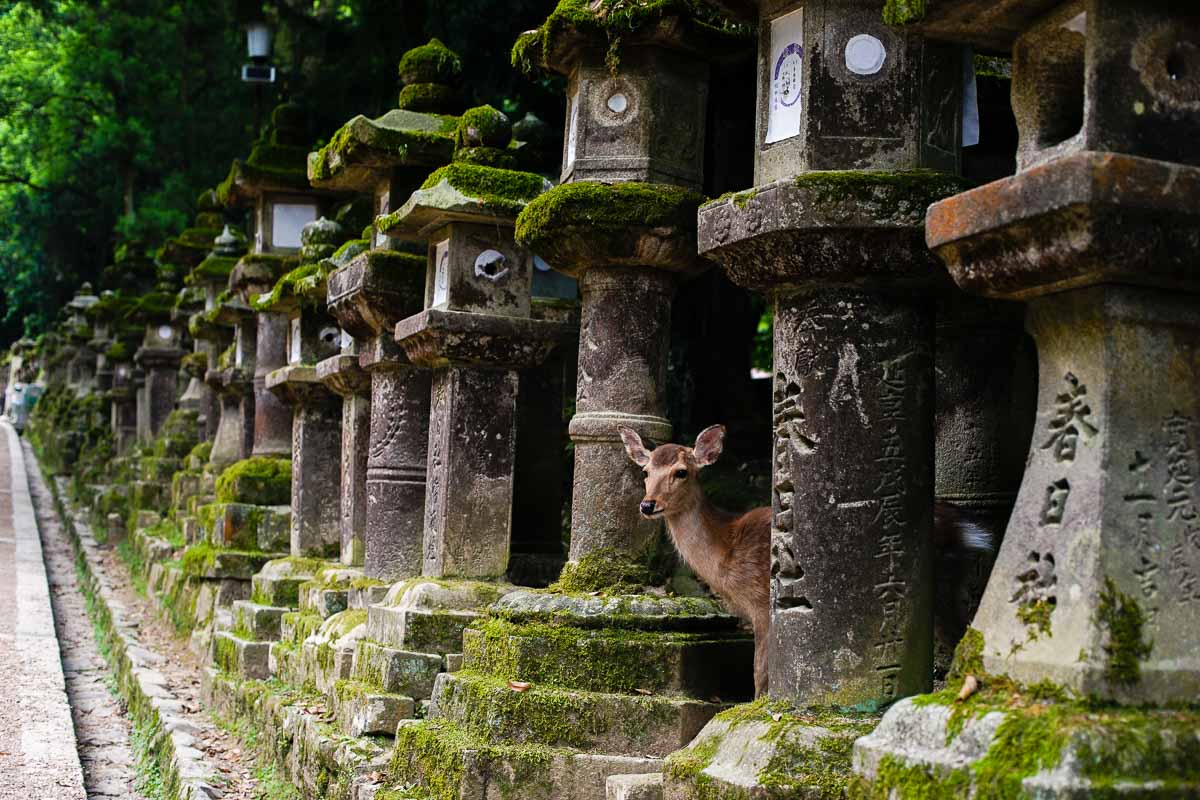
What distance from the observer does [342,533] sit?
34.7ft

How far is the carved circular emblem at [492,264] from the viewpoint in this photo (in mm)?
8266

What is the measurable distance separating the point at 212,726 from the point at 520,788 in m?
5.22

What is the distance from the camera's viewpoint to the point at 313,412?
38.6 ft

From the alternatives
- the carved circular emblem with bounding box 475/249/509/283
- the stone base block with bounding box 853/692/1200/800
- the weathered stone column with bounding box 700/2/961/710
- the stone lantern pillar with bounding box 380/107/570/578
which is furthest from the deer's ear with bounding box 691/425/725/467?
the stone base block with bounding box 853/692/1200/800

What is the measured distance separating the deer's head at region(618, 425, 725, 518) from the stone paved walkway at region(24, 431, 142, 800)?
4.78 metres

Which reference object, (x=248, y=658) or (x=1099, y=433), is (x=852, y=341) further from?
(x=248, y=658)

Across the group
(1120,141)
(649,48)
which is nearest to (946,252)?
(1120,141)

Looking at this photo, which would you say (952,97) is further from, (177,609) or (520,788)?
(177,609)

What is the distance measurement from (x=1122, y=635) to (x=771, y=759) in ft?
4.62

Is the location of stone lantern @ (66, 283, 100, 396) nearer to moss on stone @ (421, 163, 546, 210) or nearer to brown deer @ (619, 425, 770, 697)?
moss on stone @ (421, 163, 546, 210)

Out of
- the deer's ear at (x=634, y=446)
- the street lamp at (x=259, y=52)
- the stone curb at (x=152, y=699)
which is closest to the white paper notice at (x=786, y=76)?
the deer's ear at (x=634, y=446)

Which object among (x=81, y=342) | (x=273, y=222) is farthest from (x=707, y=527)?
(x=81, y=342)

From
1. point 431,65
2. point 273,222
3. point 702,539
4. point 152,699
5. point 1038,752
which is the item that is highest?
point 431,65

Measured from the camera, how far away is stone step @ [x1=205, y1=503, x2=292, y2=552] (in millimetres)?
12797
